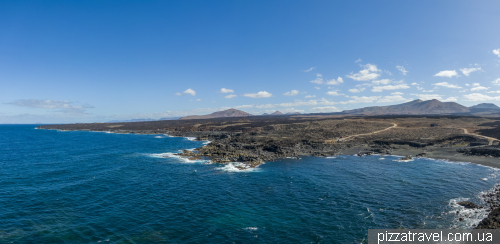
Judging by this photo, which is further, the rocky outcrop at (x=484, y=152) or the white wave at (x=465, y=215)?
the rocky outcrop at (x=484, y=152)

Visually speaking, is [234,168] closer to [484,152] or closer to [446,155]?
[446,155]

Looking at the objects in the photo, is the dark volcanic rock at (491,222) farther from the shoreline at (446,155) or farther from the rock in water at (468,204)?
the shoreline at (446,155)

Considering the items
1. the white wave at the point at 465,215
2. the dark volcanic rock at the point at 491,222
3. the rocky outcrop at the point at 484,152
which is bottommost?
the white wave at the point at 465,215

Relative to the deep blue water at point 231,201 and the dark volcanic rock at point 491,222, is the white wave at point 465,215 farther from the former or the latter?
the dark volcanic rock at point 491,222

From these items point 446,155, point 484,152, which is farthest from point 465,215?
point 484,152

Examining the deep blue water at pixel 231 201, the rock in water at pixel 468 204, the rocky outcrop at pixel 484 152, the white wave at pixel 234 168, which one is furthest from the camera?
the rocky outcrop at pixel 484 152

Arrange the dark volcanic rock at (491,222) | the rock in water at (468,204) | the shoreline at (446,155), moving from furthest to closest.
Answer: the shoreline at (446,155) < the rock in water at (468,204) < the dark volcanic rock at (491,222)

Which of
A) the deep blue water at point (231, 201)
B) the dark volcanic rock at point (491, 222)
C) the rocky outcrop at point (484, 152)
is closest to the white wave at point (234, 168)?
the deep blue water at point (231, 201)

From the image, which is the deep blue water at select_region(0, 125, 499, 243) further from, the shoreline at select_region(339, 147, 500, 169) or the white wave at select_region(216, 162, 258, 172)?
the shoreline at select_region(339, 147, 500, 169)

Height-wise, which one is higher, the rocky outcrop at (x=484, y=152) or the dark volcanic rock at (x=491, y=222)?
the rocky outcrop at (x=484, y=152)

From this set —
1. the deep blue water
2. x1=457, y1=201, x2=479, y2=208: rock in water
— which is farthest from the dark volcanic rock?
x1=457, y1=201, x2=479, y2=208: rock in water
